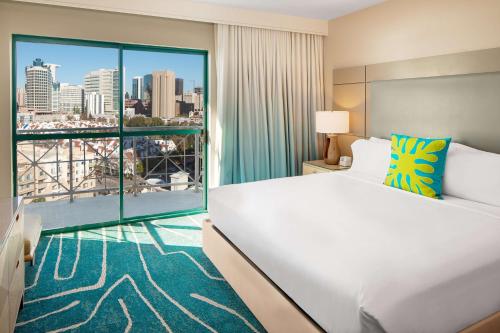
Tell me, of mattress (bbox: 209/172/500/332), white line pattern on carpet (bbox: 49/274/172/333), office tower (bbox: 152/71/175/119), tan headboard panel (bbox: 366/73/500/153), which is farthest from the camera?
office tower (bbox: 152/71/175/119)

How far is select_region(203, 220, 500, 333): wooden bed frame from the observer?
1.71 m

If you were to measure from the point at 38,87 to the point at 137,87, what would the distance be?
108cm

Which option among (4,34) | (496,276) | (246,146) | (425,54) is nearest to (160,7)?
(4,34)

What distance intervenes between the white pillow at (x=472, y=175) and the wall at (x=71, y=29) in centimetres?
295

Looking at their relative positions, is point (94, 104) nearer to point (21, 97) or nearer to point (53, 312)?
point (21, 97)

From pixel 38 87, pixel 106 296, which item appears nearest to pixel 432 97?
pixel 106 296

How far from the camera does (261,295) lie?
214cm

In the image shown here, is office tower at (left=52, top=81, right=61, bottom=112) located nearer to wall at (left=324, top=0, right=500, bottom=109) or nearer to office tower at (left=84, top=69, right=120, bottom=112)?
office tower at (left=84, top=69, right=120, bottom=112)

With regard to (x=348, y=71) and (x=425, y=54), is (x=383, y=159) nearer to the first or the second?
(x=425, y=54)

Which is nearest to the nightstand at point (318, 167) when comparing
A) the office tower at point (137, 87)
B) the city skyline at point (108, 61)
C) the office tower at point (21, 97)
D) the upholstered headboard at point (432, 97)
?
the upholstered headboard at point (432, 97)

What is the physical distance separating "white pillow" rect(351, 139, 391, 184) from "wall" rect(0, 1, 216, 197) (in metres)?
2.17

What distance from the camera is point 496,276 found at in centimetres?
176

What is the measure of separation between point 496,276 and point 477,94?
1.92 metres

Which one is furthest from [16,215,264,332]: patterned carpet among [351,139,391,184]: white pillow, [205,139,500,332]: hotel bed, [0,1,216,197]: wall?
[351,139,391,184]: white pillow
